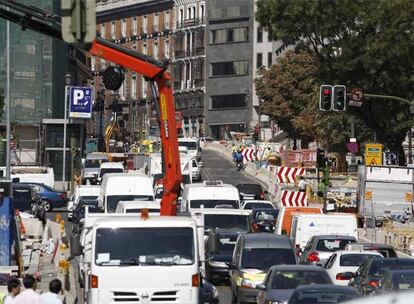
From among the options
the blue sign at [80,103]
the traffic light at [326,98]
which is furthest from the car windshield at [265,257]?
the blue sign at [80,103]

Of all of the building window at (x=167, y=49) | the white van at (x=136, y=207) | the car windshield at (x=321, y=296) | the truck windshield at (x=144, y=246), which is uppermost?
the building window at (x=167, y=49)

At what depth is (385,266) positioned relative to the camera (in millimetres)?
29281

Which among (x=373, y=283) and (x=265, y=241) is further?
(x=265, y=241)

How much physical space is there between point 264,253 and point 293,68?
302 feet

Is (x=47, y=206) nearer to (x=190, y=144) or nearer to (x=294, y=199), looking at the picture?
(x=294, y=199)

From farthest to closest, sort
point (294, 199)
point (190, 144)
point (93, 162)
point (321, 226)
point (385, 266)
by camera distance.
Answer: point (190, 144), point (93, 162), point (294, 199), point (321, 226), point (385, 266)

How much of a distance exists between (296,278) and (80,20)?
1423 centimetres

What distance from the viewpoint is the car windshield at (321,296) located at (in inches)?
864

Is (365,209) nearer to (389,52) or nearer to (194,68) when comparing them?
(389,52)

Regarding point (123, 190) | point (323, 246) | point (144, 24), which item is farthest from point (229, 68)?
point (323, 246)

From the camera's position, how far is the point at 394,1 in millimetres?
68750

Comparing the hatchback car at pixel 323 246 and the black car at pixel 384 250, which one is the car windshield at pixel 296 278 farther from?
the hatchback car at pixel 323 246

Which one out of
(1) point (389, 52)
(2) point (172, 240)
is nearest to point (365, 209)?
(1) point (389, 52)

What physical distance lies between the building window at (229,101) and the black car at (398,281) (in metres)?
137
